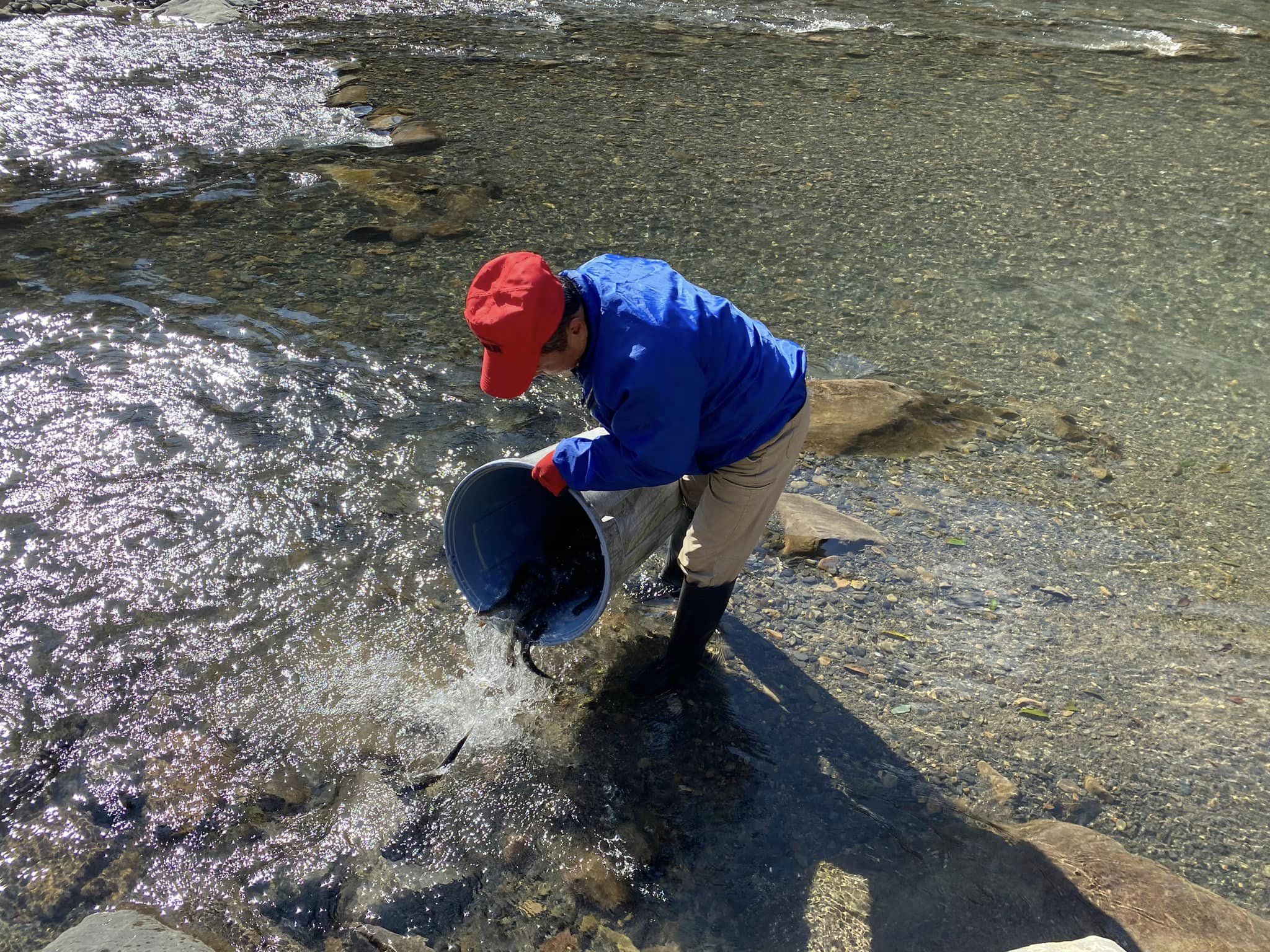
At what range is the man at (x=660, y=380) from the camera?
2.34 m

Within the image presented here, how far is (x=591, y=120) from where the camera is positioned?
25.9 ft

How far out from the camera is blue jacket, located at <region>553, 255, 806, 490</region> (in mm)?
2396

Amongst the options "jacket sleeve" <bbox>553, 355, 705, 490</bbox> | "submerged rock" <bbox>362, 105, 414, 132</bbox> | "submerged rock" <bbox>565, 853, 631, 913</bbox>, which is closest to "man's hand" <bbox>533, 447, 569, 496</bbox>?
"jacket sleeve" <bbox>553, 355, 705, 490</bbox>

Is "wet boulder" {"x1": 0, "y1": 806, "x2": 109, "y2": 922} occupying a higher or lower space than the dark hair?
lower

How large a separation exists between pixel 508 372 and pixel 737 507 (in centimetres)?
89

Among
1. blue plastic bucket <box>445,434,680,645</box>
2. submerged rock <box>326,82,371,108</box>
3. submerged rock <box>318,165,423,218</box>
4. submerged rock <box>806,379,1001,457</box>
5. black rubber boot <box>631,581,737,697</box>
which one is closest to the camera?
blue plastic bucket <box>445,434,680,645</box>

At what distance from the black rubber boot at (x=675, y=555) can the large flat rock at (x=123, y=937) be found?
1872mm

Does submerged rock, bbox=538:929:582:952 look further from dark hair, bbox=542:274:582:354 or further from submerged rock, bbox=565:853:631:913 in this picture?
dark hair, bbox=542:274:582:354

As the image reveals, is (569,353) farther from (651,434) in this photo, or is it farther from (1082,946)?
(1082,946)

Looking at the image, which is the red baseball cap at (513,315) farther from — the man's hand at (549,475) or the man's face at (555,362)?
the man's hand at (549,475)

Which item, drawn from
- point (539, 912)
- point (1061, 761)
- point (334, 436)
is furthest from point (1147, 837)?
point (334, 436)

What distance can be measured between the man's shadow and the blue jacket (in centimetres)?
96

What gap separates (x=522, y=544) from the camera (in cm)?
346

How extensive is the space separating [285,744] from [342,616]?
0.58 m
